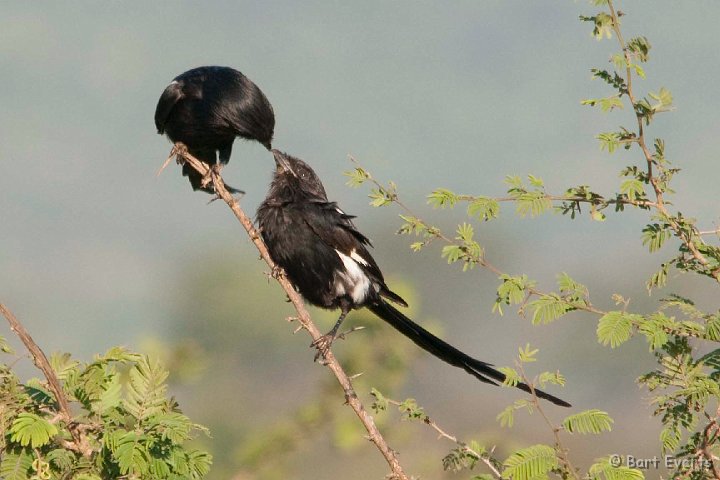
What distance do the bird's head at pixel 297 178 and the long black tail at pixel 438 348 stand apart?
67cm

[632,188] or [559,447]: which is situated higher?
[632,188]

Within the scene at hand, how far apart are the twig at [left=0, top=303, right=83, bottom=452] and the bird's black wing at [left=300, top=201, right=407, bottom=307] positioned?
7.57 ft

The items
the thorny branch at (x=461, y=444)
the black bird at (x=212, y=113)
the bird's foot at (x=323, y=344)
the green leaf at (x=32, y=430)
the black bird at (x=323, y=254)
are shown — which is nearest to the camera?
the green leaf at (x=32, y=430)

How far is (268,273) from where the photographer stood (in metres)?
4.24

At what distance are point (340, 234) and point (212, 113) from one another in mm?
1137

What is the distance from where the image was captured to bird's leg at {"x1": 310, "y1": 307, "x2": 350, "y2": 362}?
3681 millimetres

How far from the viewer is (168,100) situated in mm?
5402

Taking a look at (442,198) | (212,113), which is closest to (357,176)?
(442,198)

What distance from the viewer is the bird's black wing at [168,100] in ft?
17.6

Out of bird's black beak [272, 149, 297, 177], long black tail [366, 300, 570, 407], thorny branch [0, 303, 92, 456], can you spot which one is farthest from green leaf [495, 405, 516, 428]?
bird's black beak [272, 149, 297, 177]

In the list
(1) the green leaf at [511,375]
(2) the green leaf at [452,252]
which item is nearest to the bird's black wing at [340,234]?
(2) the green leaf at [452,252]

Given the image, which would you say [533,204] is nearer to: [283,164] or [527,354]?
[527,354]

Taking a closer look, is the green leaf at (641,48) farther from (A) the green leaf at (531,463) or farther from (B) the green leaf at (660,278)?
(A) the green leaf at (531,463)

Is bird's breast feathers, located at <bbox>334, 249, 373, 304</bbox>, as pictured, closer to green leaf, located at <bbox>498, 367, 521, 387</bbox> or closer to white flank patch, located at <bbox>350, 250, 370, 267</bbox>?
white flank patch, located at <bbox>350, 250, 370, 267</bbox>
